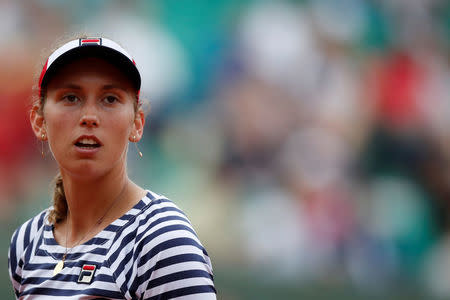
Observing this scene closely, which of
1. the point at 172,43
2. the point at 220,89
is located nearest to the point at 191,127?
the point at 220,89

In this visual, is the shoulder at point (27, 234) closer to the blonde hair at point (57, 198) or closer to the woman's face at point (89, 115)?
the blonde hair at point (57, 198)

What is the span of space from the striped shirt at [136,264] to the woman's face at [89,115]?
172 millimetres

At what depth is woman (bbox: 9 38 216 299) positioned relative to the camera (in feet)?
5.28

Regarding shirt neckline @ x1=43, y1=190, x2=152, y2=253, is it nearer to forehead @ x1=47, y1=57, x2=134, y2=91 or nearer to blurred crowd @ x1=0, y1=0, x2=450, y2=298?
forehead @ x1=47, y1=57, x2=134, y2=91

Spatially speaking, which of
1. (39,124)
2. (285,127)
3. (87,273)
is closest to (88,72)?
(39,124)

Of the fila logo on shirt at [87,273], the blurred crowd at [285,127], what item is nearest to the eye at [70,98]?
the fila logo on shirt at [87,273]

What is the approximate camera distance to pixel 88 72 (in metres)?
1.80

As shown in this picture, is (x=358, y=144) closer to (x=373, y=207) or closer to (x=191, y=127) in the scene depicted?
(x=373, y=207)

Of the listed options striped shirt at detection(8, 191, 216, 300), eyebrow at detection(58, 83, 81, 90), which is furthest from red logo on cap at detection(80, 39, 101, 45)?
striped shirt at detection(8, 191, 216, 300)

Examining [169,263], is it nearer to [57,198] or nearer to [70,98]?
[70,98]

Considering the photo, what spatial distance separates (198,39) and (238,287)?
251 centimetres

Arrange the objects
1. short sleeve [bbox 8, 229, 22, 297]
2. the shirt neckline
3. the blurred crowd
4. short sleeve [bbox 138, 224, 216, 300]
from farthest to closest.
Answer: the blurred crowd, short sleeve [bbox 8, 229, 22, 297], the shirt neckline, short sleeve [bbox 138, 224, 216, 300]

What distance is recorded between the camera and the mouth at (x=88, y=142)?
1798mm

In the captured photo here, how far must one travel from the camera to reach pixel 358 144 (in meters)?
6.48
